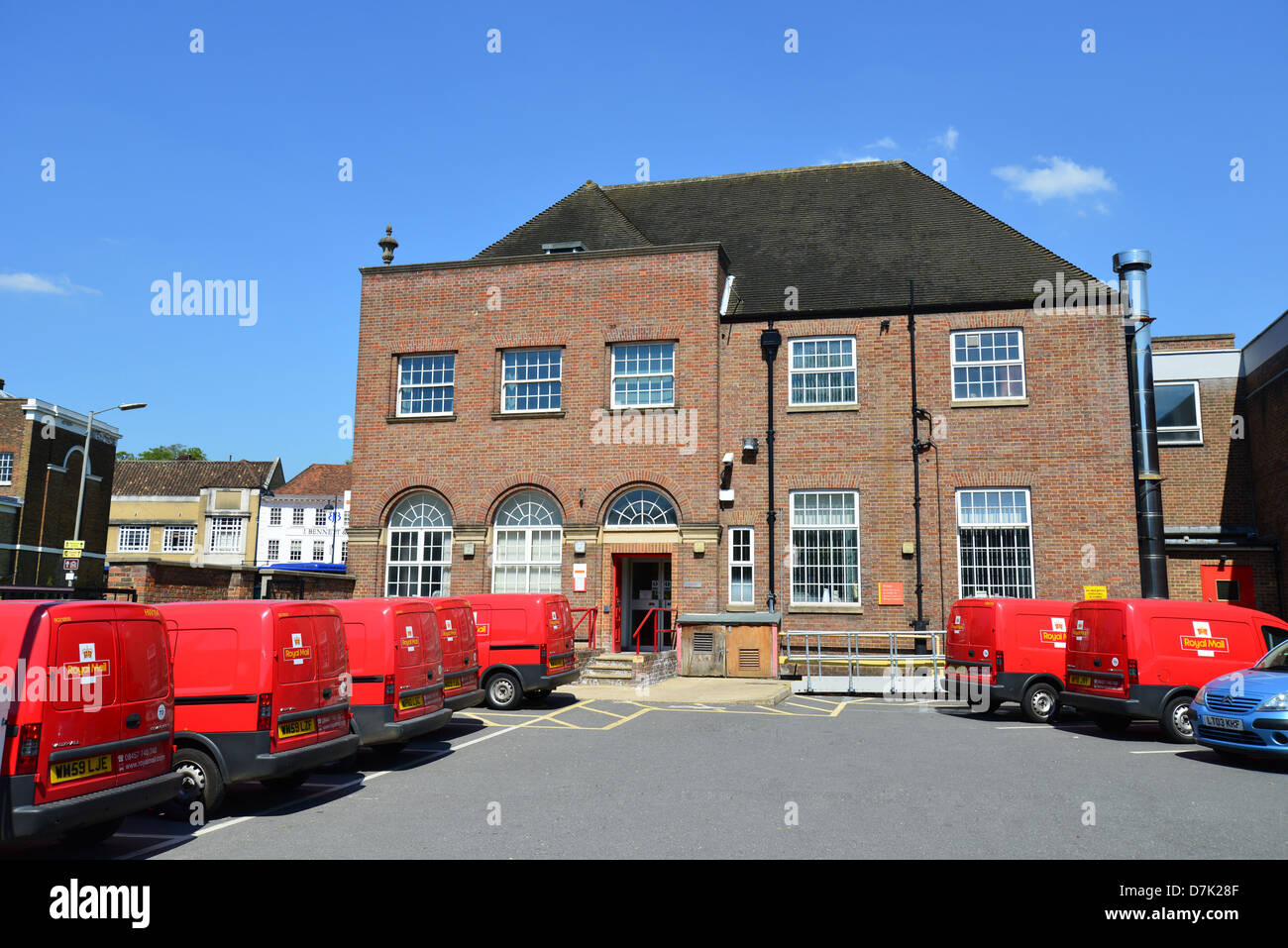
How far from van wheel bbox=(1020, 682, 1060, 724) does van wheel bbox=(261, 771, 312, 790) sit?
1079 cm

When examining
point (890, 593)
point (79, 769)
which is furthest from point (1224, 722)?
point (79, 769)

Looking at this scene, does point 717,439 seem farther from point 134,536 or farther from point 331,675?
point 134,536

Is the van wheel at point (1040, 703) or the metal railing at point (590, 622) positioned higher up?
the metal railing at point (590, 622)

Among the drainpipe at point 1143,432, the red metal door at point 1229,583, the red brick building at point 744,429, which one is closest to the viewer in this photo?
the drainpipe at point 1143,432

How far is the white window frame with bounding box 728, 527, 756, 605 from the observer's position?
859 inches

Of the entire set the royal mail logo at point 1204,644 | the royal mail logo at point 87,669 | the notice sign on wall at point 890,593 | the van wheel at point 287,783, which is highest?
the notice sign on wall at point 890,593

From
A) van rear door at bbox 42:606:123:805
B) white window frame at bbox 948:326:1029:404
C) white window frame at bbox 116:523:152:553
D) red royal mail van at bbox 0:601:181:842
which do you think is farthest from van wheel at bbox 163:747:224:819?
white window frame at bbox 116:523:152:553

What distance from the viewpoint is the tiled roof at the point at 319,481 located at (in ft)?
219


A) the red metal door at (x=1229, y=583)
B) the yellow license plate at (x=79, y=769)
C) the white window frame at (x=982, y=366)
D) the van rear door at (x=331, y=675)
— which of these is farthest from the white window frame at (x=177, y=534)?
the yellow license plate at (x=79, y=769)

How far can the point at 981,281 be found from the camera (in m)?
22.3

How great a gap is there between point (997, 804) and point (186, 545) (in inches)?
2510

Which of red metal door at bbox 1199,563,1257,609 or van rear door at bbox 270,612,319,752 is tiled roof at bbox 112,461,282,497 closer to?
red metal door at bbox 1199,563,1257,609

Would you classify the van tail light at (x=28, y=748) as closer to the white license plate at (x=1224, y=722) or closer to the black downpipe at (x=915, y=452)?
the white license plate at (x=1224, y=722)

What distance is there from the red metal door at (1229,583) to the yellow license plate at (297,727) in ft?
72.7
